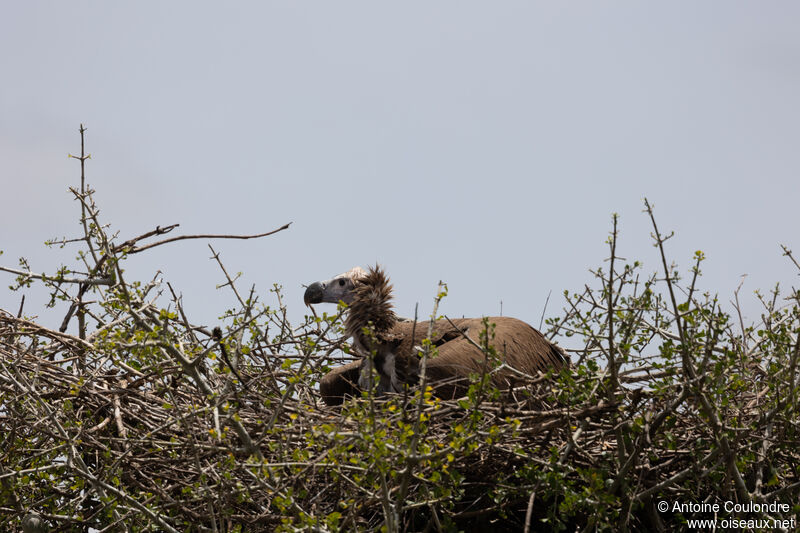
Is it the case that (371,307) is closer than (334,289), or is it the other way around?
(371,307)

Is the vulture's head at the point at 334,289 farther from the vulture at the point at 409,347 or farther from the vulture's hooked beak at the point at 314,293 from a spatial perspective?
the vulture at the point at 409,347

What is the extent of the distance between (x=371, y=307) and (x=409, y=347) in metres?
0.55

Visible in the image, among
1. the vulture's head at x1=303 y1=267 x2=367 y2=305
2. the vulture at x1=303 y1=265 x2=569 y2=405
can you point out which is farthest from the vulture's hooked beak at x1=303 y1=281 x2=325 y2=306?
the vulture at x1=303 y1=265 x2=569 y2=405

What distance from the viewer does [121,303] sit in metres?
4.65

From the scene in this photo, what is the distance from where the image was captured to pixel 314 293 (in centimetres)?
791

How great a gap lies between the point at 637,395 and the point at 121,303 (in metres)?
2.83

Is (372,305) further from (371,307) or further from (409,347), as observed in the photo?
(409,347)

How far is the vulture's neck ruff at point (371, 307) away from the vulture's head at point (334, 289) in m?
0.52

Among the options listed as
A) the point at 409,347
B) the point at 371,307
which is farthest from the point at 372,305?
the point at 409,347

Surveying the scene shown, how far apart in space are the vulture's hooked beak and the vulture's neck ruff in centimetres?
69

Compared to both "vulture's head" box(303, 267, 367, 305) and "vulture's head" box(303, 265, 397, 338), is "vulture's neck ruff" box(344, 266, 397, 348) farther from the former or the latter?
"vulture's head" box(303, 267, 367, 305)

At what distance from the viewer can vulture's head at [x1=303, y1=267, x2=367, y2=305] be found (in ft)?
25.6

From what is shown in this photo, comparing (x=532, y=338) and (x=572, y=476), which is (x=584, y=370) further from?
(x=532, y=338)

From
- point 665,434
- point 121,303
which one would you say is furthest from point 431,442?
point 121,303
